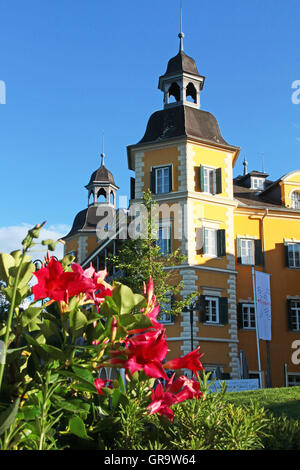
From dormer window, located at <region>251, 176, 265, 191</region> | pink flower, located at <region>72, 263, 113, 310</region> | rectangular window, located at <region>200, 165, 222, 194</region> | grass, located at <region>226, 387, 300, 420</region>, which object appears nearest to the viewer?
pink flower, located at <region>72, 263, 113, 310</region>

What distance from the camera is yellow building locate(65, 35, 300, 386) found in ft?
80.7

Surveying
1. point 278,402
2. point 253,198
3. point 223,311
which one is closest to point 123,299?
point 278,402

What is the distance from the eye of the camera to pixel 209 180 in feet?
87.8

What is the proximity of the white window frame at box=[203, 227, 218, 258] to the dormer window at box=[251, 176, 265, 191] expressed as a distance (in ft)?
31.1

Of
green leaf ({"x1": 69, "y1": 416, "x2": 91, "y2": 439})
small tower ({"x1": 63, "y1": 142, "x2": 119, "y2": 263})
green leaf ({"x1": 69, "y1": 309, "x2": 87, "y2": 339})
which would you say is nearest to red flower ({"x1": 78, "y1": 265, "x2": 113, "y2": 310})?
green leaf ({"x1": 69, "y1": 309, "x2": 87, "y2": 339})

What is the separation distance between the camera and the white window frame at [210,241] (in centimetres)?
2576

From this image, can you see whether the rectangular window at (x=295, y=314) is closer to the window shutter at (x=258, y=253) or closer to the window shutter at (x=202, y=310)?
the window shutter at (x=258, y=253)

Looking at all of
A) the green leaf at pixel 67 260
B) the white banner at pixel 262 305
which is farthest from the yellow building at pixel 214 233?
the green leaf at pixel 67 260

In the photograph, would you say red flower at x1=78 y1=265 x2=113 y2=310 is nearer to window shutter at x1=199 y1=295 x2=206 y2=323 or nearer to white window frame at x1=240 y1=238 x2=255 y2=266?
window shutter at x1=199 y1=295 x2=206 y2=323

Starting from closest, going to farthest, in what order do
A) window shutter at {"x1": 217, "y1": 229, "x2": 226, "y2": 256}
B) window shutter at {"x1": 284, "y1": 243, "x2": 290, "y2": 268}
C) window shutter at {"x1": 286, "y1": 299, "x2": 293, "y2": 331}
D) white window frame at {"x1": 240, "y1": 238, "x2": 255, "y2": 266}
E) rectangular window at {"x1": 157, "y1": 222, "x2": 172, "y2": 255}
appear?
rectangular window at {"x1": 157, "y1": 222, "x2": 172, "y2": 255} < window shutter at {"x1": 217, "y1": 229, "x2": 226, "y2": 256} < window shutter at {"x1": 286, "y1": 299, "x2": 293, "y2": 331} < white window frame at {"x1": 240, "y1": 238, "x2": 255, "y2": 266} < window shutter at {"x1": 284, "y1": 243, "x2": 290, "y2": 268}

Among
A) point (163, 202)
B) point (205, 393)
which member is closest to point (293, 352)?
point (163, 202)

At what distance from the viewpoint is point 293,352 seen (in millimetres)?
26266
